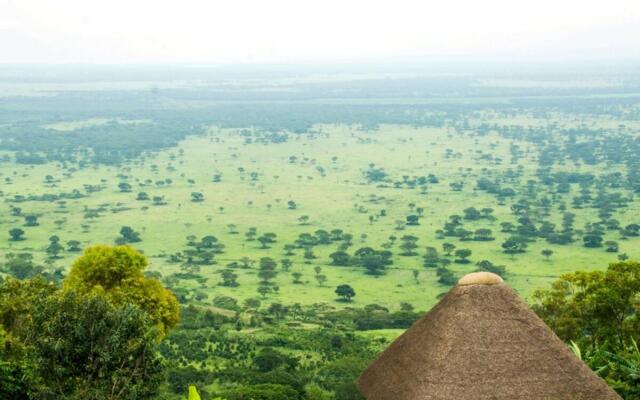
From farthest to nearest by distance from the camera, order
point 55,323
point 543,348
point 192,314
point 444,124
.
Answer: point 444,124, point 192,314, point 55,323, point 543,348

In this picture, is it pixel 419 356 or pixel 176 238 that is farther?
pixel 176 238

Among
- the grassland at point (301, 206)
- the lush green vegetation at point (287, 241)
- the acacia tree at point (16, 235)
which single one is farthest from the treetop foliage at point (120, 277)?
the acacia tree at point (16, 235)

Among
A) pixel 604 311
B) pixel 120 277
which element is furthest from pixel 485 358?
pixel 120 277

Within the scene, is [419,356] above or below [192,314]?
above

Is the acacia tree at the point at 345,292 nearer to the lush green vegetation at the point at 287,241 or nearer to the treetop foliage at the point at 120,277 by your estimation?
the lush green vegetation at the point at 287,241

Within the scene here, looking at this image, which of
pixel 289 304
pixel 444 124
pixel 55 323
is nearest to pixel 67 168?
pixel 289 304

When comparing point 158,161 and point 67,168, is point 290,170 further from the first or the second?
point 67,168
